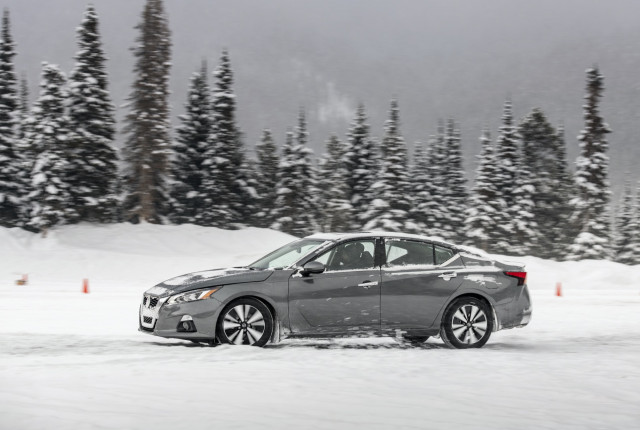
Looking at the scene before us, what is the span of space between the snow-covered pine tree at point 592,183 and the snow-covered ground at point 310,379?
40054 millimetres

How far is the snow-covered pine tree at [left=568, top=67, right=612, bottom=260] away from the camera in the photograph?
5425cm

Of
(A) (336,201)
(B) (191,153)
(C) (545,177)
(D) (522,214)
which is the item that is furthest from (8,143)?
(C) (545,177)

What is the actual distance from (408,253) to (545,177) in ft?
190

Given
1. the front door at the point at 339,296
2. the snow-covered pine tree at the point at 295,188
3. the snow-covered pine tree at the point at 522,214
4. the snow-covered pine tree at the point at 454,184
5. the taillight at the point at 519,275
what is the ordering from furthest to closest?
the snow-covered pine tree at the point at 454,184
the snow-covered pine tree at the point at 522,214
the snow-covered pine tree at the point at 295,188
the taillight at the point at 519,275
the front door at the point at 339,296

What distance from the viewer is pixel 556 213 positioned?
6719 cm

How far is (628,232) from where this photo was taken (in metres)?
76.4

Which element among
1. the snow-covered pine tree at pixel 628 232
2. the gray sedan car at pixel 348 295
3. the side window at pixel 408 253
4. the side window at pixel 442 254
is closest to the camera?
the gray sedan car at pixel 348 295

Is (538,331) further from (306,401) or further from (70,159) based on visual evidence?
(70,159)

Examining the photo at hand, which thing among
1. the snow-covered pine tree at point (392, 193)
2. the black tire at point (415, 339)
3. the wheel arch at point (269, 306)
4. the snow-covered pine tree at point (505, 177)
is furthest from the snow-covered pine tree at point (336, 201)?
the wheel arch at point (269, 306)

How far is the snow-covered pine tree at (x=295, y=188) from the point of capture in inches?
2309

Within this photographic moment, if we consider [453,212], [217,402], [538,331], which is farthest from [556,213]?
[217,402]

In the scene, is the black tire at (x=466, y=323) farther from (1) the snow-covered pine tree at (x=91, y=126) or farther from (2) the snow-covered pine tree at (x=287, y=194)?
(2) the snow-covered pine tree at (x=287, y=194)

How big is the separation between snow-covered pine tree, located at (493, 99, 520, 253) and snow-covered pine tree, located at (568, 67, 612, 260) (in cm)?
574

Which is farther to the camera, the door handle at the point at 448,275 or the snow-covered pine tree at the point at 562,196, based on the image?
the snow-covered pine tree at the point at 562,196
